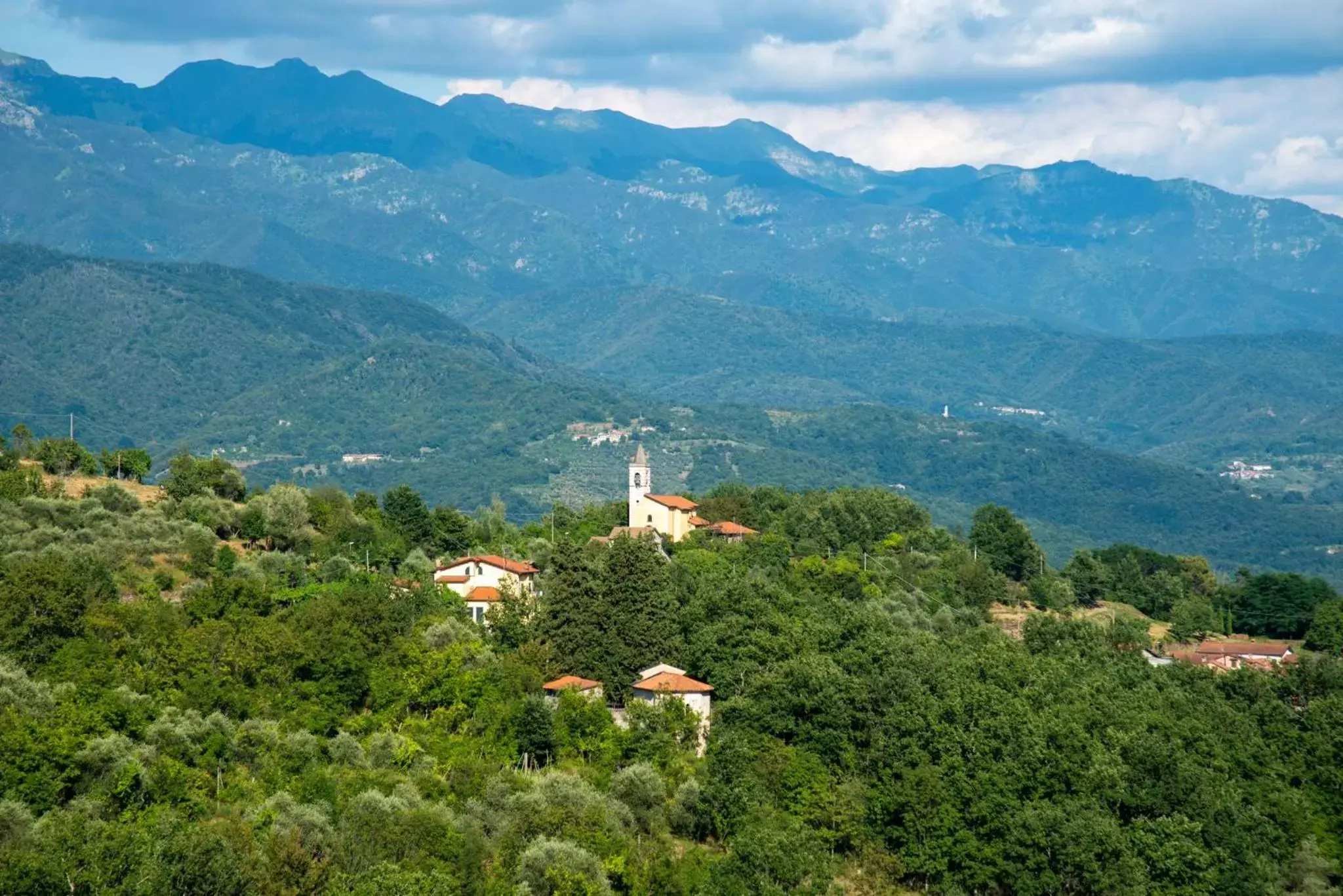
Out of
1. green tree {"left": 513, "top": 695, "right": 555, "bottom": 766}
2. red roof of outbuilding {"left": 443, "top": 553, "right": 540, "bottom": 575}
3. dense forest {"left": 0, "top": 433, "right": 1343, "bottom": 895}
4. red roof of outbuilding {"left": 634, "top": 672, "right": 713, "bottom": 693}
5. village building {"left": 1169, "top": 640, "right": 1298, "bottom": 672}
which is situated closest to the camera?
dense forest {"left": 0, "top": 433, "right": 1343, "bottom": 895}

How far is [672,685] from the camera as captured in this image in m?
65.6

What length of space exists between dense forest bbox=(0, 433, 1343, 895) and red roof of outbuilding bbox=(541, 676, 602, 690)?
1.80 feet

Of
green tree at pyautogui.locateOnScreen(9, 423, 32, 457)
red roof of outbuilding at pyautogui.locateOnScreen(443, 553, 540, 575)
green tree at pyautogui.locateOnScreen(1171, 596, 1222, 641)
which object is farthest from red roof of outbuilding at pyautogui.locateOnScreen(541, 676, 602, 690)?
green tree at pyautogui.locateOnScreen(1171, 596, 1222, 641)

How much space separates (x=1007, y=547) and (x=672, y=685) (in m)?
44.5

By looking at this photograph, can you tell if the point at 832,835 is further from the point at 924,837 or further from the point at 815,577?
the point at 815,577

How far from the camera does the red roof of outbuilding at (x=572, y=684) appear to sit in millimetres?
65062

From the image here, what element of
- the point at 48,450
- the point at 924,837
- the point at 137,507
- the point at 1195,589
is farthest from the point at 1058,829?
the point at 1195,589

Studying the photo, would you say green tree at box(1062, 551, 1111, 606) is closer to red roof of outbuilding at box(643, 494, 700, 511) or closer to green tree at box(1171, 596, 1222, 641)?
green tree at box(1171, 596, 1222, 641)

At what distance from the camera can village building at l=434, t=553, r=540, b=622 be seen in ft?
257

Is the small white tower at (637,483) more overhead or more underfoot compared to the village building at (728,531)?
more overhead

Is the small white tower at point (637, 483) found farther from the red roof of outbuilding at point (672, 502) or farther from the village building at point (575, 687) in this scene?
the village building at point (575, 687)

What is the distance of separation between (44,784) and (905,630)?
3479 cm

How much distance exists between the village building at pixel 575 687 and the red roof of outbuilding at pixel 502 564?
14814 millimetres

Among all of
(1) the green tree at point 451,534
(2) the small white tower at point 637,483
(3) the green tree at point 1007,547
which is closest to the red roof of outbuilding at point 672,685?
(1) the green tree at point 451,534
